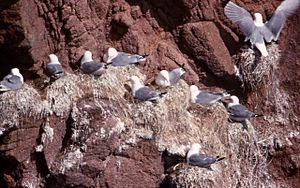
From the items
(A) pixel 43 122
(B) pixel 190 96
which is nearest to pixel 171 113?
(B) pixel 190 96

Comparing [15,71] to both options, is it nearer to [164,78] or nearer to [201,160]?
[164,78]

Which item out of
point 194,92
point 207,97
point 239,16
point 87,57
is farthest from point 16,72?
point 239,16

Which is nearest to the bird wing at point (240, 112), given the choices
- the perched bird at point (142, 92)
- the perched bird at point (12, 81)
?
the perched bird at point (142, 92)

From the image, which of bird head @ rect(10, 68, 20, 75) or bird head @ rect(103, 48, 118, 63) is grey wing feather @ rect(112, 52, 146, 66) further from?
bird head @ rect(10, 68, 20, 75)

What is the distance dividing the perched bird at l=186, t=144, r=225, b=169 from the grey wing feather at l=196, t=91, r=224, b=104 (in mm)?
470

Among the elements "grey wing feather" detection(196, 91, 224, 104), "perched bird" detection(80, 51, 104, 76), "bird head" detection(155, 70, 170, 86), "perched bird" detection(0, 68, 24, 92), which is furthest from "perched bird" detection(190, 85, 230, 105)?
"perched bird" detection(0, 68, 24, 92)

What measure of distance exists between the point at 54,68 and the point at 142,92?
2.49 ft

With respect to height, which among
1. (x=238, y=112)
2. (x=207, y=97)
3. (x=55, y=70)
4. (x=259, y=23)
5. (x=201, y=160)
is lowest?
(x=201, y=160)

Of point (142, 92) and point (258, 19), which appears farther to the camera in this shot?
point (258, 19)

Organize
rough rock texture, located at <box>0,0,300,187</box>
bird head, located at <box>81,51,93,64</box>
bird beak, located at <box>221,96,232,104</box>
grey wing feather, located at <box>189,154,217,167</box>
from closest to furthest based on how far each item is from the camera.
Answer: grey wing feather, located at <box>189,154,217,167</box>
rough rock texture, located at <box>0,0,300,187</box>
bird head, located at <box>81,51,93,64</box>
bird beak, located at <box>221,96,232,104</box>

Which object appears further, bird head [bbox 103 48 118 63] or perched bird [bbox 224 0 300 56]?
perched bird [bbox 224 0 300 56]

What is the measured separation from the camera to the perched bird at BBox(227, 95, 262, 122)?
6.03 meters

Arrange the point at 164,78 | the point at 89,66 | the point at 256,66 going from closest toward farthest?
the point at 89,66 < the point at 164,78 < the point at 256,66

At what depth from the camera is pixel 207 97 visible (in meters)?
6.01
